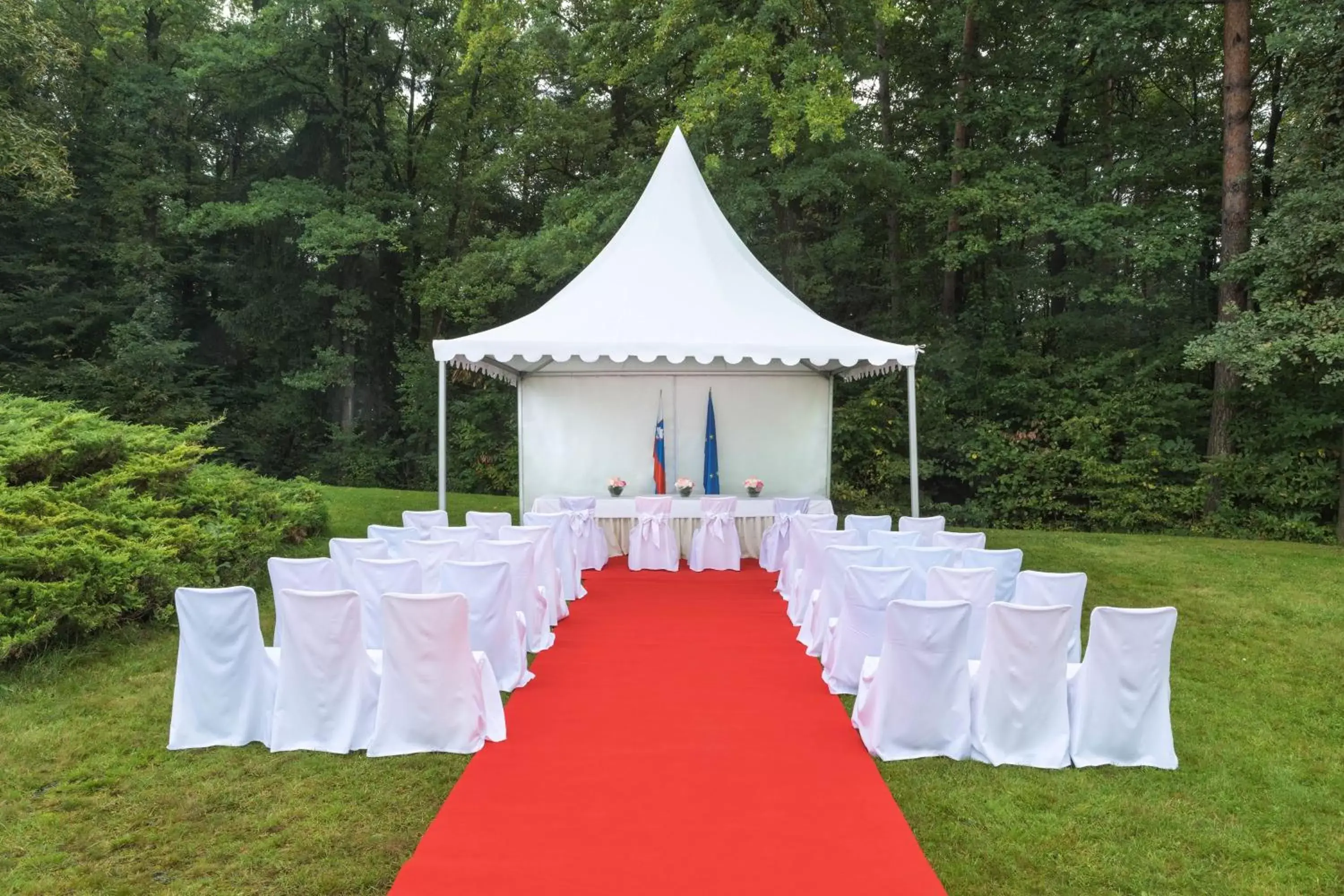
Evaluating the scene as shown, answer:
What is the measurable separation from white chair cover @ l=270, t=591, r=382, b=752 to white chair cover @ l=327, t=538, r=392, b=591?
875mm

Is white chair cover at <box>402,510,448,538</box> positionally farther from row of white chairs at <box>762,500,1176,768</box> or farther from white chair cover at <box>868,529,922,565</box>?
row of white chairs at <box>762,500,1176,768</box>

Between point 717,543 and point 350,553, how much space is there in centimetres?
408

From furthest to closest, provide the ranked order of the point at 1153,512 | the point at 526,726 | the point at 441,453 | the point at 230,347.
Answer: the point at 230,347, the point at 1153,512, the point at 441,453, the point at 526,726

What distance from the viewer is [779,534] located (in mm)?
8367

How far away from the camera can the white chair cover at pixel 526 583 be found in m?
5.32

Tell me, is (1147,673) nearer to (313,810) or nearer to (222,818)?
(313,810)

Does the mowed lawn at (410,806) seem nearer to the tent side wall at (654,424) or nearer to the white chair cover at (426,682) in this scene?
the white chair cover at (426,682)

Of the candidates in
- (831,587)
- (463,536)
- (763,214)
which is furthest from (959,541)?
(763,214)

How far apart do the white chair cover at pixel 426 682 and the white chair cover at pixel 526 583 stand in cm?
130

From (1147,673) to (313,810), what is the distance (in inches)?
141

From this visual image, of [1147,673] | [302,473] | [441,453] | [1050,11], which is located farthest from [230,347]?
[1147,673]

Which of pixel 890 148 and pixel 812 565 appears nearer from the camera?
pixel 812 565

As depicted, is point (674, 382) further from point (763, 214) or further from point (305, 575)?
point (763, 214)

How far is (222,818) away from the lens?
10.5 ft
